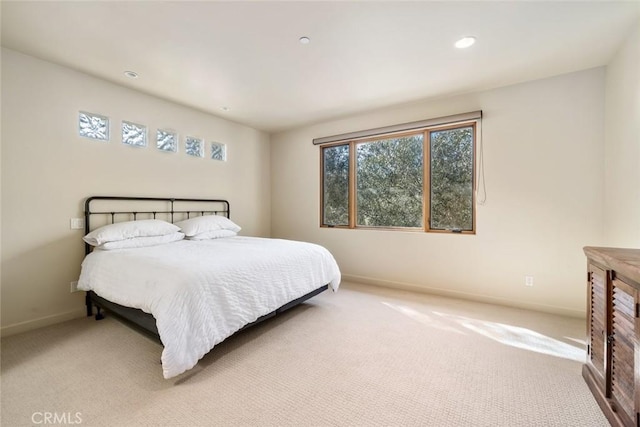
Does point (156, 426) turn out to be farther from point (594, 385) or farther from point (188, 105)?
point (188, 105)

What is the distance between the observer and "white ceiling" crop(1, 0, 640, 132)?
6.29 feet

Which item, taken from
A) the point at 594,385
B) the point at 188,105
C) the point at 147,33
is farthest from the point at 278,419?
the point at 188,105

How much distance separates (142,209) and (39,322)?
1424 millimetres

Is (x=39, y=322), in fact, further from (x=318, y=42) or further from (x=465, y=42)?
(x=465, y=42)

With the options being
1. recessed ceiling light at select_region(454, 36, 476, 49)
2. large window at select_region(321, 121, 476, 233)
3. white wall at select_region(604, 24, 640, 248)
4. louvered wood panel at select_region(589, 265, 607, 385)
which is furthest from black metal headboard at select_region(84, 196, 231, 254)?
white wall at select_region(604, 24, 640, 248)

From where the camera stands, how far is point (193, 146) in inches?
154

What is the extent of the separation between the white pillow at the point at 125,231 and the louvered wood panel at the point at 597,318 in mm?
3837

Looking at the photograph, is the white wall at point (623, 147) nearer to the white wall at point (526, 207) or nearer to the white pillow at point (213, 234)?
the white wall at point (526, 207)

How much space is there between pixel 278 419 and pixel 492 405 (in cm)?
124

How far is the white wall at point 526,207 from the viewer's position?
273 cm

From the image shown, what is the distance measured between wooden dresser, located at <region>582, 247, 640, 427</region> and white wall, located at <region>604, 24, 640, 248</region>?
0.86 metres

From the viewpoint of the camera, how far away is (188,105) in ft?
12.2

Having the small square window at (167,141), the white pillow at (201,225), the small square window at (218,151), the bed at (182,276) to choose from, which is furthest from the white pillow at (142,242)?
the small square window at (218,151)

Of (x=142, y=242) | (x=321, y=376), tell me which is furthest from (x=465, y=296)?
(x=142, y=242)
